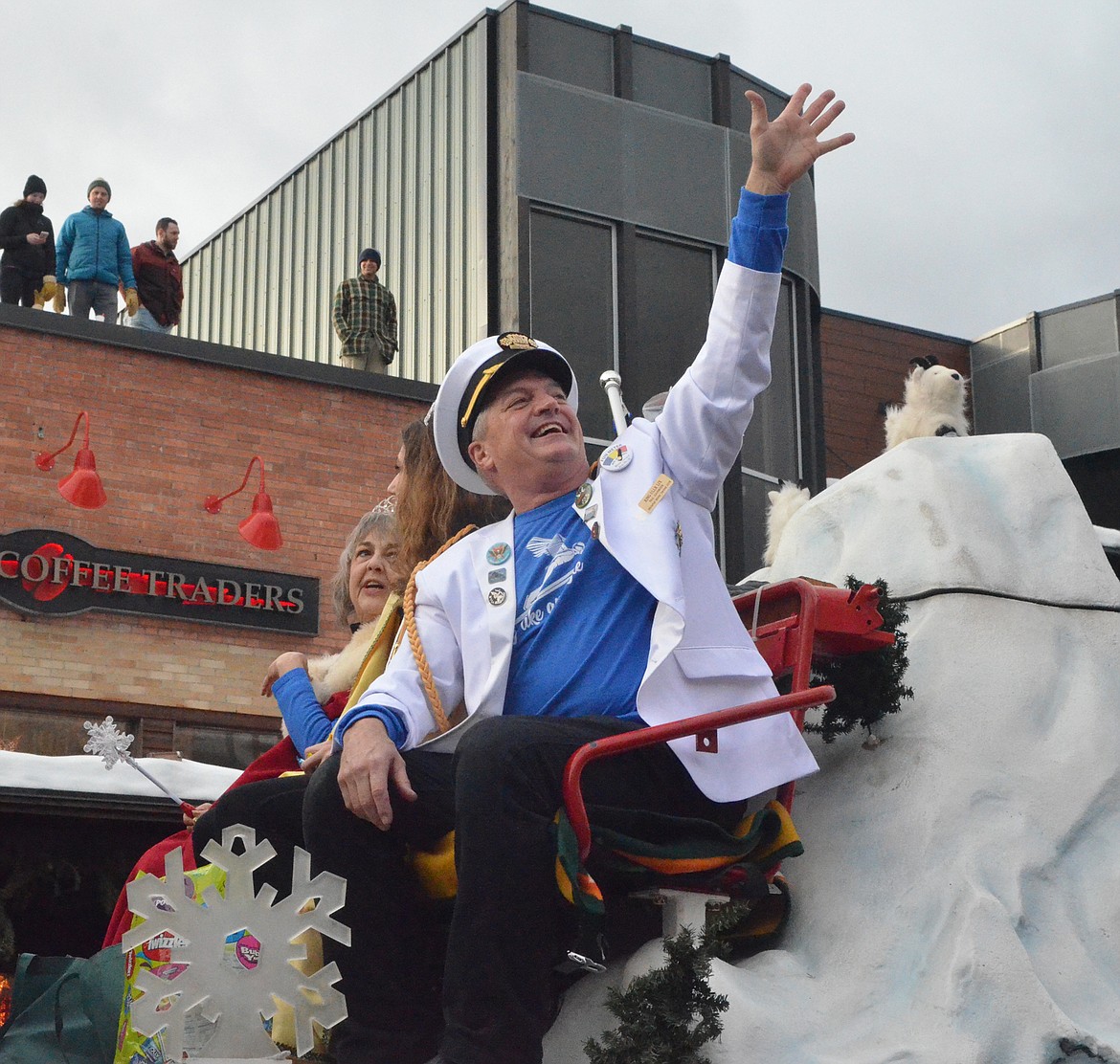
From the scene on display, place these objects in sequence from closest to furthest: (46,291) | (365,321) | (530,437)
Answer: (530,437) → (46,291) → (365,321)

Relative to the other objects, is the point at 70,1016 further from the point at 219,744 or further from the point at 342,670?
the point at 219,744

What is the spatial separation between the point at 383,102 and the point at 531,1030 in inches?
616

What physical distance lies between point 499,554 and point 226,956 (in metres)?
1.02

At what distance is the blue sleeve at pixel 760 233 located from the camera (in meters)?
3.43

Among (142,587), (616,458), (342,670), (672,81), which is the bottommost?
(342,670)

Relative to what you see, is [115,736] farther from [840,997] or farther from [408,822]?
[840,997]

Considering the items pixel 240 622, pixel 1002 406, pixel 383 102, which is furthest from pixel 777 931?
pixel 1002 406

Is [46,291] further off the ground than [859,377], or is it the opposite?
[859,377]

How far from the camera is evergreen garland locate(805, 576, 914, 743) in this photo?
12.6 ft

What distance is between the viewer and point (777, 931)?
3.62 m

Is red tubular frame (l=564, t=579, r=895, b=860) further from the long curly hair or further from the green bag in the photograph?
the green bag

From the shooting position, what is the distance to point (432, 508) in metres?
4.31

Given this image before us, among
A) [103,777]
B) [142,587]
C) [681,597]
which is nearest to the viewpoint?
[681,597]

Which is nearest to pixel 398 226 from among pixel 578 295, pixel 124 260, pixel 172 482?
pixel 578 295
